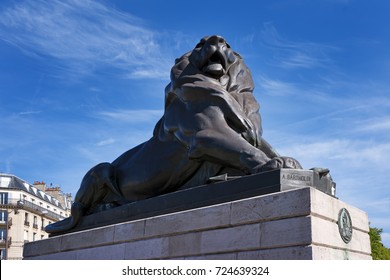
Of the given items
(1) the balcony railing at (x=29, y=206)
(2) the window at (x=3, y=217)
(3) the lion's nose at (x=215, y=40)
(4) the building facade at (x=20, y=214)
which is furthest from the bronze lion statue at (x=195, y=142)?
(2) the window at (x=3, y=217)

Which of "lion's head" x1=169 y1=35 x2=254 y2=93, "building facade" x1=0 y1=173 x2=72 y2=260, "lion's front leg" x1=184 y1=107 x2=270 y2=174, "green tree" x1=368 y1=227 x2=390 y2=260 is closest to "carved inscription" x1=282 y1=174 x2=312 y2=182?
"lion's front leg" x1=184 y1=107 x2=270 y2=174

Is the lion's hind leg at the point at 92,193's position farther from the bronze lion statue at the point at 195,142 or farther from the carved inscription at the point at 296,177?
the carved inscription at the point at 296,177

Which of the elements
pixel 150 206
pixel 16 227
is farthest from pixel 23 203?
pixel 150 206

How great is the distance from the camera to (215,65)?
845cm

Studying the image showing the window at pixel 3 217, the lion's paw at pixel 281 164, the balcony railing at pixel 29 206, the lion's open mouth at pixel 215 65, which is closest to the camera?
the lion's paw at pixel 281 164

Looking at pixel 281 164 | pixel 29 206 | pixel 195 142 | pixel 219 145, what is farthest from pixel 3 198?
pixel 281 164

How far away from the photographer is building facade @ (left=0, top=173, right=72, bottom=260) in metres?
57.4

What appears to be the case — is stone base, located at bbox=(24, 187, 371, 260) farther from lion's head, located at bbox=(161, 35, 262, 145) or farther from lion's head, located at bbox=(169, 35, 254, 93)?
lion's head, located at bbox=(169, 35, 254, 93)

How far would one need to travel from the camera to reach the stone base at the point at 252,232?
5633mm

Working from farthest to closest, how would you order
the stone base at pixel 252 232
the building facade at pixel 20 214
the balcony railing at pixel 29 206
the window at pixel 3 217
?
the balcony railing at pixel 29 206, the window at pixel 3 217, the building facade at pixel 20 214, the stone base at pixel 252 232

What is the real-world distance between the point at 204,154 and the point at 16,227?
54.9 metres

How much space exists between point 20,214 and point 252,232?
2230 inches

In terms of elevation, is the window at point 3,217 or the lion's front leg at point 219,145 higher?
the window at point 3,217

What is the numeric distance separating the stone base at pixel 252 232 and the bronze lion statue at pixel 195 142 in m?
0.76
